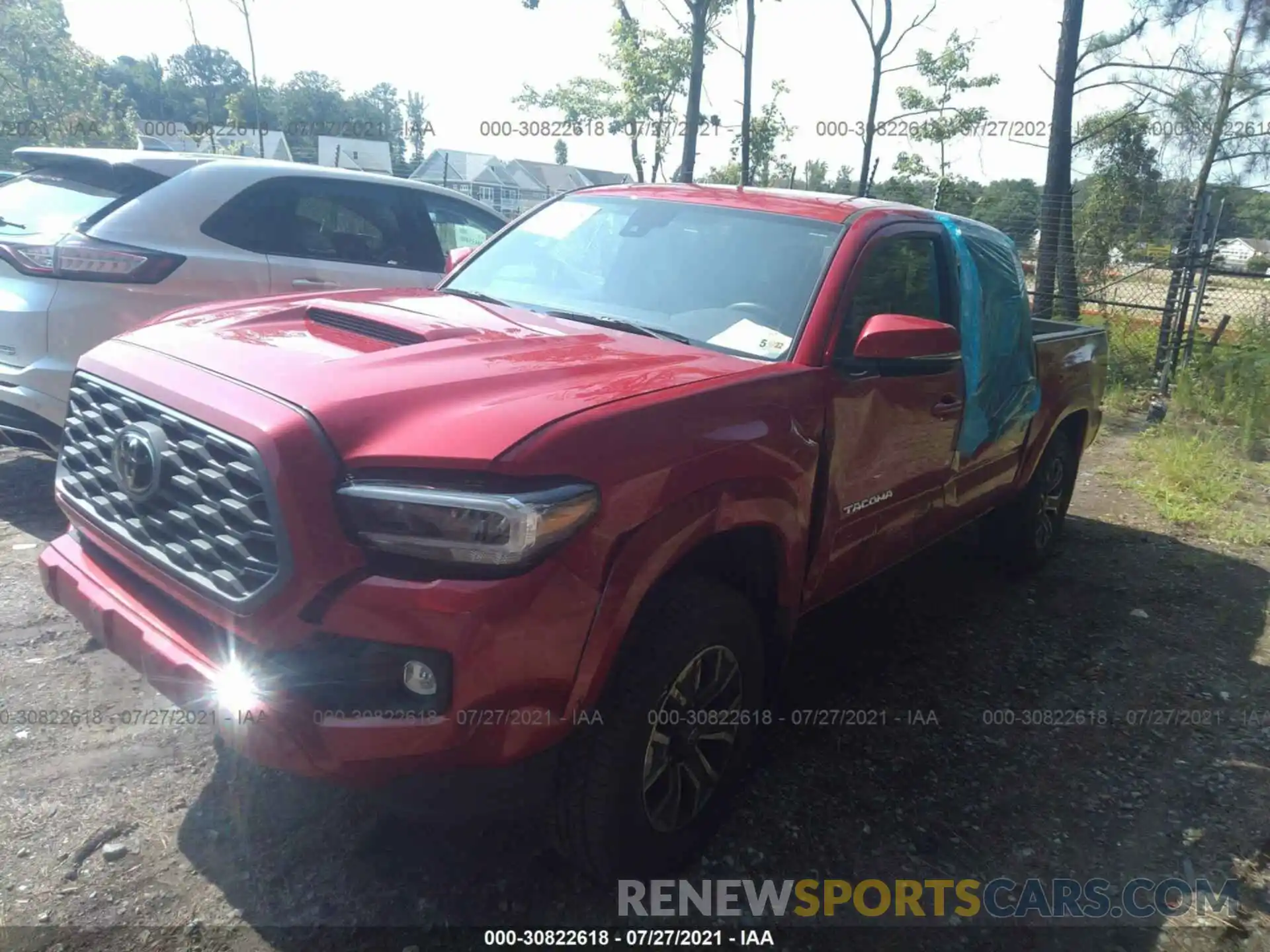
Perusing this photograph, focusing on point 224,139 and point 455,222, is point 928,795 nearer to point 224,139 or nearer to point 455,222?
point 455,222

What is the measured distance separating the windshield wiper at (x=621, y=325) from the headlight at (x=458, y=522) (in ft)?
3.93

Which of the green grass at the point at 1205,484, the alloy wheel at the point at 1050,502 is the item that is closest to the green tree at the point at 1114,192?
the green grass at the point at 1205,484

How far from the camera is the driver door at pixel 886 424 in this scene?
3.04 meters

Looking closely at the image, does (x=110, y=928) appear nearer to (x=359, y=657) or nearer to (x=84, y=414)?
(x=359, y=657)

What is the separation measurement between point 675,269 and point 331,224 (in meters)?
3.14

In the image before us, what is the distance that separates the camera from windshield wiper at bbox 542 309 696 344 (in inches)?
121

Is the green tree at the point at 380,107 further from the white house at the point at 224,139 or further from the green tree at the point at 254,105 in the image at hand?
the white house at the point at 224,139

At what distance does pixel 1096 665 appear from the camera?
168 inches

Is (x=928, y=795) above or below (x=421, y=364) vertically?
below

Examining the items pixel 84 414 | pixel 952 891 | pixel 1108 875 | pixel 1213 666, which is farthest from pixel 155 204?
pixel 1213 666

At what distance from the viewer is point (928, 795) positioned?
3.14 m

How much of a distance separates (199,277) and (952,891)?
4.47m

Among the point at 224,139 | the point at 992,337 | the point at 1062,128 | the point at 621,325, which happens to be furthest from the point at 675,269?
the point at 224,139

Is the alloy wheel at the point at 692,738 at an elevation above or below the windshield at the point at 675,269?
below
